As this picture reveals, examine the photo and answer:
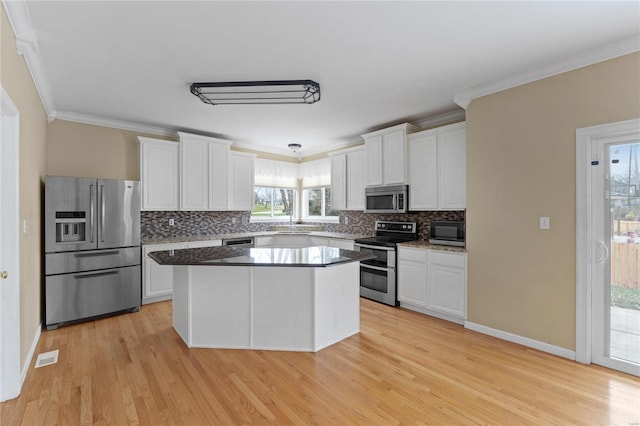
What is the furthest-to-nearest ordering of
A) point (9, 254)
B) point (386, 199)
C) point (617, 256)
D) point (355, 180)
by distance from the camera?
point (355, 180) < point (386, 199) < point (617, 256) < point (9, 254)

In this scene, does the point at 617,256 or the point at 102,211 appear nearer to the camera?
the point at 617,256

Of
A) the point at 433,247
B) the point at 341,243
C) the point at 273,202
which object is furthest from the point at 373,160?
the point at 273,202

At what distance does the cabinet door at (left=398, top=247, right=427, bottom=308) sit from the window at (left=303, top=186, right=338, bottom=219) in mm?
2330

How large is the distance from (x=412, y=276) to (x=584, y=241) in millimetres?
1800

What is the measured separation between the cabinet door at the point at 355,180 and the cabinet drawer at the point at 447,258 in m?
1.66

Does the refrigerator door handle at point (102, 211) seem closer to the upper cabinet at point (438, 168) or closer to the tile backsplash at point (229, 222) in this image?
the tile backsplash at point (229, 222)

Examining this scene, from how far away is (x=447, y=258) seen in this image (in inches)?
143

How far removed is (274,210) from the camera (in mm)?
6531

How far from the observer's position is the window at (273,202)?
20.5ft

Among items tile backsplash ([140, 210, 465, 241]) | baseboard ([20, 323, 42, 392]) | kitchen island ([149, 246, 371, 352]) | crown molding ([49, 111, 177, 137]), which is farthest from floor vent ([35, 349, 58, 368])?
crown molding ([49, 111, 177, 137])

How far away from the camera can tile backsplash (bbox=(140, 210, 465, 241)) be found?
450 cm

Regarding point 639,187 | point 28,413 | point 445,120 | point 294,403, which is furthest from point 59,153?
point 639,187

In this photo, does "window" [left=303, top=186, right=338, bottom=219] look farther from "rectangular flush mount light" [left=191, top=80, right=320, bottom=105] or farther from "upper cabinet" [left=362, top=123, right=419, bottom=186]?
"rectangular flush mount light" [left=191, top=80, right=320, bottom=105]

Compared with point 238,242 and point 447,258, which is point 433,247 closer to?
point 447,258
